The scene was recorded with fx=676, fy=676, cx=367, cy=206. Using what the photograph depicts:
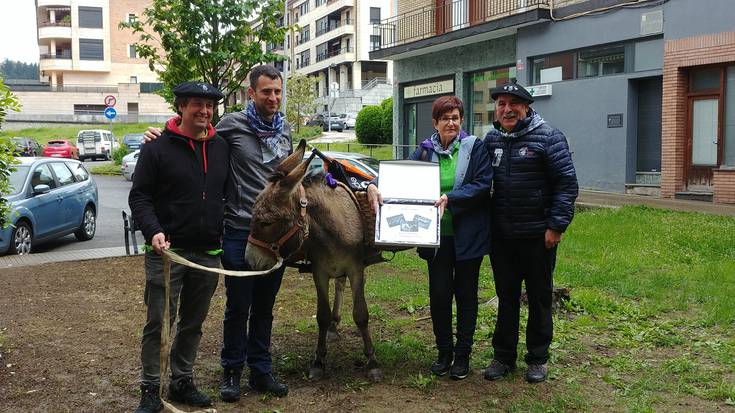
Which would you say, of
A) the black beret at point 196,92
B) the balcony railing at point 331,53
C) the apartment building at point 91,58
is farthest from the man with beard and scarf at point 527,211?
the apartment building at point 91,58

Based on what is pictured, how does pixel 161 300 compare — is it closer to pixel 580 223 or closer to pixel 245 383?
pixel 245 383

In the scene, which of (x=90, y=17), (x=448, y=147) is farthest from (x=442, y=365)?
(x=90, y=17)

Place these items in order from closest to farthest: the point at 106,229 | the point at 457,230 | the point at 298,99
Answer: the point at 457,230, the point at 106,229, the point at 298,99

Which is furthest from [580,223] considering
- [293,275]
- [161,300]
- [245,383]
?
[161,300]

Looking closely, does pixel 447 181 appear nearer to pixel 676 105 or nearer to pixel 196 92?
pixel 196 92

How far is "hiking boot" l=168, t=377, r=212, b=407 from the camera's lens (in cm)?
459

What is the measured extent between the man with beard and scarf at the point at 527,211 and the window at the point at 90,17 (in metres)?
79.8

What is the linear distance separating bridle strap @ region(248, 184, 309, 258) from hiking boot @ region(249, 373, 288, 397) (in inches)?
37.7

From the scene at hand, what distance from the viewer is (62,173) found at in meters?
12.9

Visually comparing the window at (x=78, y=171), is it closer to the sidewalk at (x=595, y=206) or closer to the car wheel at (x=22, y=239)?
the car wheel at (x=22, y=239)

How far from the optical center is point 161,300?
4.38 m

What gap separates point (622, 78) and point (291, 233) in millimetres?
13787

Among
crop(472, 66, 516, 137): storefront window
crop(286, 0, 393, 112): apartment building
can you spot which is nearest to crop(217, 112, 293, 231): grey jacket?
crop(472, 66, 516, 137): storefront window

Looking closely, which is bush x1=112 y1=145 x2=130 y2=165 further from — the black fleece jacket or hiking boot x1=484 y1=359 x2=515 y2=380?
hiking boot x1=484 y1=359 x2=515 y2=380
